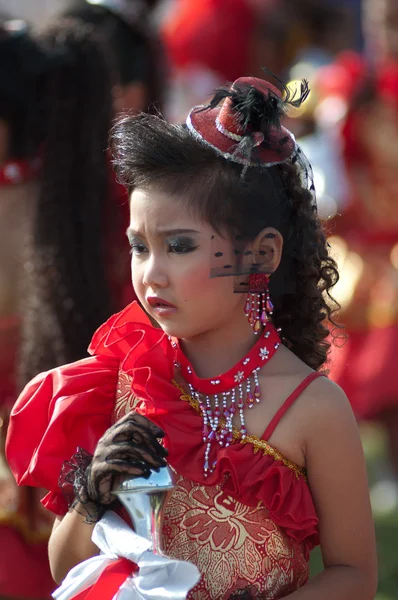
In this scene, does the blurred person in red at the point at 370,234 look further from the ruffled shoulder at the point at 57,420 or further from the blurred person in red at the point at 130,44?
the ruffled shoulder at the point at 57,420

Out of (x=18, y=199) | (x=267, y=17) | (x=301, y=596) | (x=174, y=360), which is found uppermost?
(x=267, y=17)

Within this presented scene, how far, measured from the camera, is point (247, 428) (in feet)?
6.81

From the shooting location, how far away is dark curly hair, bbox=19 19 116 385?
3.08m

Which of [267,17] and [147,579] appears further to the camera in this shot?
[267,17]

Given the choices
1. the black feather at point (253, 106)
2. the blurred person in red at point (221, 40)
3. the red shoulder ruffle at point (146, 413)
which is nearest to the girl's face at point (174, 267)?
the red shoulder ruffle at point (146, 413)

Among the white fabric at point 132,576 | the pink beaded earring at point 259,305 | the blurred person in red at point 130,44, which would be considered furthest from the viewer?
the blurred person in red at point 130,44

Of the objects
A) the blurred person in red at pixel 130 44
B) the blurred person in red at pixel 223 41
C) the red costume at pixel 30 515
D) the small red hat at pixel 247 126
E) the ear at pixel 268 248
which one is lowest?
the red costume at pixel 30 515

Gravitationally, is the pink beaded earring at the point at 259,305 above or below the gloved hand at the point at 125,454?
above

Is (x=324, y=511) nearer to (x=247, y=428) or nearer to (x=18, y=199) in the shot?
(x=247, y=428)

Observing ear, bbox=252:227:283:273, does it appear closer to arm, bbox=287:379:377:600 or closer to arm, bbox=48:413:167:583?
arm, bbox=287:379:377:600

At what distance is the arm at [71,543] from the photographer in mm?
2090

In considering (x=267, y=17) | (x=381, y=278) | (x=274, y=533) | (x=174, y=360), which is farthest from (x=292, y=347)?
(x=267, y=17)

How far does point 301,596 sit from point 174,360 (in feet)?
1.77

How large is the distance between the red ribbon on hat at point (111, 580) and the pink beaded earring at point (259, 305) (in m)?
0.56
